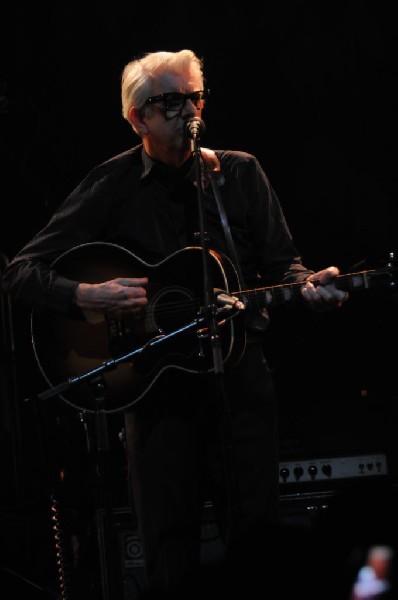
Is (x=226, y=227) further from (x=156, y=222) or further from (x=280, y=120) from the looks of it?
(x=280, y=120)

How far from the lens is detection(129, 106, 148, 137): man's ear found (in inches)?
149

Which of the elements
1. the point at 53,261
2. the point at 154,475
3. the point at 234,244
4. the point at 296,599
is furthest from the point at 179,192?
the point at 296,599

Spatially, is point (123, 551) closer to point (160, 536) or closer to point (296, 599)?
point (160, 536)

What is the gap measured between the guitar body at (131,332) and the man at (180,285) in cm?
1

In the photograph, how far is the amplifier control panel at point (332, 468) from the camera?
429cm

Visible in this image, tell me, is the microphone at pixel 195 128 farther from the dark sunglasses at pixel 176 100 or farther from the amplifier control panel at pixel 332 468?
the amplifier control panel at pixel 332 468

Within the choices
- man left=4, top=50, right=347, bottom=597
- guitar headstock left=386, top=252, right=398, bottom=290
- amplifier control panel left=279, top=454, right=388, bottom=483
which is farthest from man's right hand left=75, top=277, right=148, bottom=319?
amplifier control panel left=279, top=454, right=388, bottom=483

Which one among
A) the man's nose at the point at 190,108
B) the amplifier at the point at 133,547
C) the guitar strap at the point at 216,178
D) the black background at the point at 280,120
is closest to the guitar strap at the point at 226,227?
the guitar strap at the point at 216,178

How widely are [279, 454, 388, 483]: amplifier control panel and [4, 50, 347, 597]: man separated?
3.08 ft

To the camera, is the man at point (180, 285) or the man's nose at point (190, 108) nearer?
the man at point (180, 285)

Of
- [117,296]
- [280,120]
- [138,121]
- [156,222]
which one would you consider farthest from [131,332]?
[280,120]

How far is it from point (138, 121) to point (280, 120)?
1.62 metres

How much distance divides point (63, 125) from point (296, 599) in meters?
4.20

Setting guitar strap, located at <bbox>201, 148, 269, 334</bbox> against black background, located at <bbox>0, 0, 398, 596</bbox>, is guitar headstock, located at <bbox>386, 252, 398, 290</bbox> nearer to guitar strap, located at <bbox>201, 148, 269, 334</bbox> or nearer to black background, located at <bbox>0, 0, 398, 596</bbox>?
guitar strap, located at <bbox>201, 148, 269, 334</bbox>
